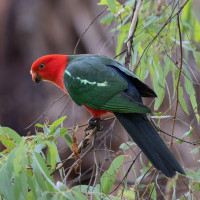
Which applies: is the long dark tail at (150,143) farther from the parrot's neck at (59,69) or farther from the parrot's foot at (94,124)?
the parrot's neck at (59,69)

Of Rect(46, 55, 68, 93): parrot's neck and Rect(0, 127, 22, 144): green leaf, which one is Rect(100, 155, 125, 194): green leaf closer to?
Rect(0, 127, 22, 144): green leaf

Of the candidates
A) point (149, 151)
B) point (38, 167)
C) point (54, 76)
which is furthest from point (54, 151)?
point (54, 76)

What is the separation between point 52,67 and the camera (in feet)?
8.46

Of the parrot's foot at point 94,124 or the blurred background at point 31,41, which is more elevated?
the blurred background at point 31,41

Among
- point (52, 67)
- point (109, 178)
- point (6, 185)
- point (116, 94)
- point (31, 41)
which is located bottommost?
point (109, 178)

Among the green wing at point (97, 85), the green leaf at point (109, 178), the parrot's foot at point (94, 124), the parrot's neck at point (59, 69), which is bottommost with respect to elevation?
the green leaf at point (109, 178)

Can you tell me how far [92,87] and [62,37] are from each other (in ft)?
6.98

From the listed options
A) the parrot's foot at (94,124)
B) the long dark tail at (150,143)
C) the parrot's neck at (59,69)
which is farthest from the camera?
the parrot's neck at (59,69)

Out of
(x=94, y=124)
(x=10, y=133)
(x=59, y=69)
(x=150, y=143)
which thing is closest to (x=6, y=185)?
(x=10, y=133)

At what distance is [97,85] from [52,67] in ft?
1.63

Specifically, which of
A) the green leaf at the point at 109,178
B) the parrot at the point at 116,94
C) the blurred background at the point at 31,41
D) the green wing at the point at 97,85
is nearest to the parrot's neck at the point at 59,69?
the parrot at the point at 116,94

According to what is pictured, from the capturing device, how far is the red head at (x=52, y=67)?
101 inches

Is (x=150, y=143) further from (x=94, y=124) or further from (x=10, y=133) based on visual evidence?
(x=10, y=133)

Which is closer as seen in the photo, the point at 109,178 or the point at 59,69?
the point at 109,178
